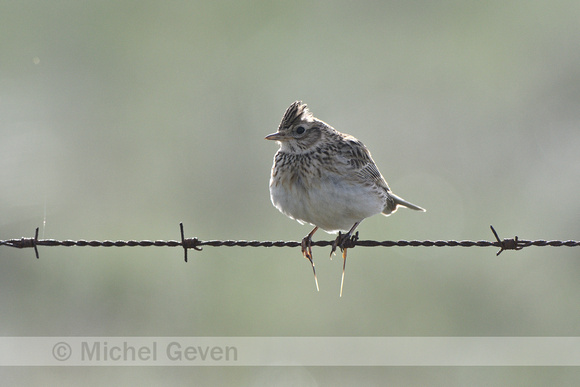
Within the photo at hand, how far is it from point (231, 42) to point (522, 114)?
11859mm

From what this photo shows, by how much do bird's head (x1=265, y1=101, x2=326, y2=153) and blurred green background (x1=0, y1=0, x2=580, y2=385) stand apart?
17.3ft

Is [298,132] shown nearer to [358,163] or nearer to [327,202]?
[358,163]

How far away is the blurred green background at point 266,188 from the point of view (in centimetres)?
1622

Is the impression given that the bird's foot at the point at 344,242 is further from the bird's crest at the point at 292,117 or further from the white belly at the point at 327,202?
the bird's crest at the point at 292,117

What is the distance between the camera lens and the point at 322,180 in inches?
377

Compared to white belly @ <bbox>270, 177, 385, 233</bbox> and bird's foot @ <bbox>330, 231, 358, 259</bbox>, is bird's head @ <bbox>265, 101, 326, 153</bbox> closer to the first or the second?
white belly @ <bbox>270, 177, 385, 233</bbox>

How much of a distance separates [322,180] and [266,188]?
10.4 meters

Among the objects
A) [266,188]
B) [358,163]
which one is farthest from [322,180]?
[266,188]

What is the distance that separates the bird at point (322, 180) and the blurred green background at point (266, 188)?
5140mm

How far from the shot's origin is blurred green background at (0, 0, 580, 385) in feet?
53.2

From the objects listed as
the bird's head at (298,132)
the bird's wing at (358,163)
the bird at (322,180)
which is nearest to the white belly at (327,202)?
the bird at (322,180)

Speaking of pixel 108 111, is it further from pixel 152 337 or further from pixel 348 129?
pixel 152 337

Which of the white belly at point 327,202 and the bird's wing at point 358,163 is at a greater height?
the bird's wing at point 358,163

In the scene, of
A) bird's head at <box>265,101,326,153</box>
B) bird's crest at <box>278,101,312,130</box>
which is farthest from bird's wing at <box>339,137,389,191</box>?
bird's crest at <box>278,101,312,130</box>
